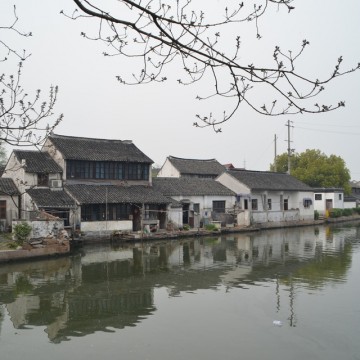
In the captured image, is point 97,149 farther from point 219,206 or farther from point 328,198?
point 328,198

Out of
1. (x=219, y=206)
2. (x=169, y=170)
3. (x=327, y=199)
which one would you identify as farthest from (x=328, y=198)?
(x=169, y=170)

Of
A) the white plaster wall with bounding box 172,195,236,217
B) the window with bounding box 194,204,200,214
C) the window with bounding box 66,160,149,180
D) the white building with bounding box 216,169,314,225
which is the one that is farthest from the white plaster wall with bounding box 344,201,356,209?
the window with bounding box 66,160,149,180

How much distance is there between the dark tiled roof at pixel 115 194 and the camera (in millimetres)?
24406

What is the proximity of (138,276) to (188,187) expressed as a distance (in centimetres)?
1661

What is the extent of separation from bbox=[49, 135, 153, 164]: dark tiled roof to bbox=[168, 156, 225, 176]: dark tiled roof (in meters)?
8.00

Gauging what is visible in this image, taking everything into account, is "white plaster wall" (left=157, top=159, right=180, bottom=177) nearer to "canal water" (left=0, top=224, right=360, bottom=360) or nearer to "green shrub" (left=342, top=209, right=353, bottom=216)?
"green shrub" (left=342, top=209, right=353, bottom=216)

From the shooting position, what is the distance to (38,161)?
25.3m

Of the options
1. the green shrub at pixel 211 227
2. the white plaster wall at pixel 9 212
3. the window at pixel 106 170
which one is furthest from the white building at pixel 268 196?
the white plaster wall at pixel 9 212

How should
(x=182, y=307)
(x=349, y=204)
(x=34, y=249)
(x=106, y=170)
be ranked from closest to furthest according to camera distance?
(x=182, y=307)
(x=34, y=249)
(x=106, y=170)
(x=349, y=204)

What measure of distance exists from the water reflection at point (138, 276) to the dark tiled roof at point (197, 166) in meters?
14.1

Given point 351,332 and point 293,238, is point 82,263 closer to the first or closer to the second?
point 351,332

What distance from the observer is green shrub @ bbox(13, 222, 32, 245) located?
17781 millimetres

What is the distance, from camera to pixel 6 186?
2378cm

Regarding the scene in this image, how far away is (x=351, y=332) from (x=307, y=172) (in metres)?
38.5
